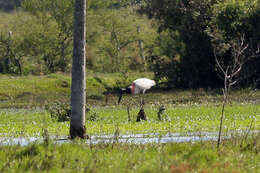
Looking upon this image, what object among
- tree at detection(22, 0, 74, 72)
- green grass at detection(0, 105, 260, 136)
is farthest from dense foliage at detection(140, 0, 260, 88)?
green grass at detection(0, 105, 260, 136)

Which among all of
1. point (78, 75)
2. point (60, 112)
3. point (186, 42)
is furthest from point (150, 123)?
point (186, 42)

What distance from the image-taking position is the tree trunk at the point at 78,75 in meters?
16.7

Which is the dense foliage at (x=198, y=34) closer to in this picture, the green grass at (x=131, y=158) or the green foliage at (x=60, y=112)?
the green foliage at (x=60, y=112)

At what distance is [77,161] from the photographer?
1166 cm

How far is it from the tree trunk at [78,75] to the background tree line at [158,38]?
15.8 meters

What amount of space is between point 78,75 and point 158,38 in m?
42.9

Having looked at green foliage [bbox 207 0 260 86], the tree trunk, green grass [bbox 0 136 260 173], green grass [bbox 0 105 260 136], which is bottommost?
green grass [bbox 0 105 260 136]

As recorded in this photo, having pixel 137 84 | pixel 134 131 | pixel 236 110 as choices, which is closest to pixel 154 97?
pixel 137 84

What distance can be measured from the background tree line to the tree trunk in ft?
51.9

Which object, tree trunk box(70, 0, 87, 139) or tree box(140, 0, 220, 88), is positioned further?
tree box(140, 0, 220, 88)

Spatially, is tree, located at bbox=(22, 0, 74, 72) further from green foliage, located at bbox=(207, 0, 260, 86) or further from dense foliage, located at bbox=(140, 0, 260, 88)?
green foliage, located at bbox=(207, 0, 260, 86)

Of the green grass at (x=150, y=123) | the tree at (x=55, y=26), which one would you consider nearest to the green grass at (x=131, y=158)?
the green grass at (x=150, y=123)

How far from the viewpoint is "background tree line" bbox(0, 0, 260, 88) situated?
155 ft

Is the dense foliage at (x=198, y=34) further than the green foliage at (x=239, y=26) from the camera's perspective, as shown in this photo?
Yes
